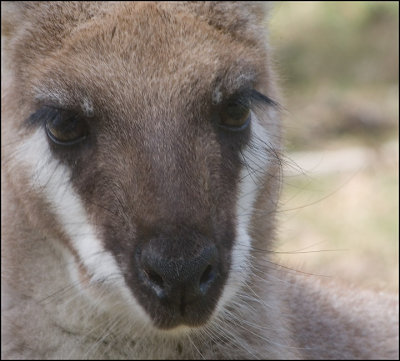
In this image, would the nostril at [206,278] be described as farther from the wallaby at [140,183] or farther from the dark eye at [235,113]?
the dark eye at [235,113]

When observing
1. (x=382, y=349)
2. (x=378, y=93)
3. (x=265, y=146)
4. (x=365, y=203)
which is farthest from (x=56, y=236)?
(x=378, y=93)

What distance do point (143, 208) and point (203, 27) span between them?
97cm

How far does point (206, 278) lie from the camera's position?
333cm

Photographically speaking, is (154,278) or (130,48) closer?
(154,278)

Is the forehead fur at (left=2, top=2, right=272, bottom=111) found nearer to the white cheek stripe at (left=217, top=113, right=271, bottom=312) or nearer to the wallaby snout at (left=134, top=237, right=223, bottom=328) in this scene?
the white cheek stripe at (left=217, top=113, right=271, bottom=312)

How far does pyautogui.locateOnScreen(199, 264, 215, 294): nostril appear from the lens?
331 centimetres

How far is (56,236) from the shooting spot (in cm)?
404

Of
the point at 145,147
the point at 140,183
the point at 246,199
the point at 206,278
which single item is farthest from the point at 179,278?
the point at 246,199

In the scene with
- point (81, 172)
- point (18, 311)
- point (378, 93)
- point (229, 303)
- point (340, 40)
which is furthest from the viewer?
point (340, 40)

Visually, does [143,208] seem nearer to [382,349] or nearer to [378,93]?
[382,349]

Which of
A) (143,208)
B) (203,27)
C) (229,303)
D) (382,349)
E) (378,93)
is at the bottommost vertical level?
(378,93)

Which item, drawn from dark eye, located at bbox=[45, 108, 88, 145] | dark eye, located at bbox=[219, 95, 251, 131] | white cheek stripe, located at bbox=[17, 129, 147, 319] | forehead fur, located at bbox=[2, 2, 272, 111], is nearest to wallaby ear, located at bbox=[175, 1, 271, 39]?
forehead fur, located at bbox=[2, 2, 272, 111]

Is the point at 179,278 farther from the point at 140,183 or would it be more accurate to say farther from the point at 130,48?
the point at 130,48

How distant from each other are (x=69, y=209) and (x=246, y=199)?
83cm
